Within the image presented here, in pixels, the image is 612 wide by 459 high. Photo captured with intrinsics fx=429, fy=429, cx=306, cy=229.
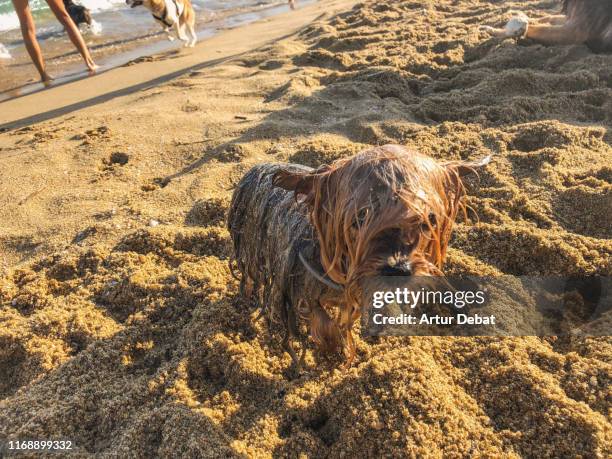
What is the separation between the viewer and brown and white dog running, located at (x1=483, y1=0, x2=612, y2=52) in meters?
6.22

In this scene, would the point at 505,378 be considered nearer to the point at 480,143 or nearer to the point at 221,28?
the point at 480,143

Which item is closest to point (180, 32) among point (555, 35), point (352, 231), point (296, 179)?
point (555, 35)

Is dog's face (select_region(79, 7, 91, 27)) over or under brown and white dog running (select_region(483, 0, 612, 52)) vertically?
over

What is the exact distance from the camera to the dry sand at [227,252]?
7.50ft

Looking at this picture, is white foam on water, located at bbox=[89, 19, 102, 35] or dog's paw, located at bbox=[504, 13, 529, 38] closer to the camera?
dog's paw, located at bbox=[504, 13, 529, 38]

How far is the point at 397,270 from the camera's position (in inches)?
62.4

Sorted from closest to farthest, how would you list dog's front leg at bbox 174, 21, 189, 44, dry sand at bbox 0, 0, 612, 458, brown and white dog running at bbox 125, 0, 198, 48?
dry sand at bbox 0, 0, 612, 458 < brown and white dog running at bbox 125, 0, 198, 48 < dog's front leg at bbox 174, 21, 189, 44

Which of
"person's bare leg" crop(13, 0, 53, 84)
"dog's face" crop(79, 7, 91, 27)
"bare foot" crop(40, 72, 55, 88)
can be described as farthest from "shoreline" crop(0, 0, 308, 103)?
"person's bare leg" crop(13, 0, 53, 84)

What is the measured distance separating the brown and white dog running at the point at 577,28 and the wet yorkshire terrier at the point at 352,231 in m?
6.04

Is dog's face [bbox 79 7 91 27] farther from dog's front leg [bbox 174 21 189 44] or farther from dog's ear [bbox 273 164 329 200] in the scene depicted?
dog's ear [bbox 273 164 329 200]

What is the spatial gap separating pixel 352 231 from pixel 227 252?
2.04m

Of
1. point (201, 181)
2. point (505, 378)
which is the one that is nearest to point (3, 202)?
point (201, 181)

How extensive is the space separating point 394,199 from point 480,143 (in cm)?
333

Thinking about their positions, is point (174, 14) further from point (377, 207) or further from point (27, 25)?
point (377, 207)
